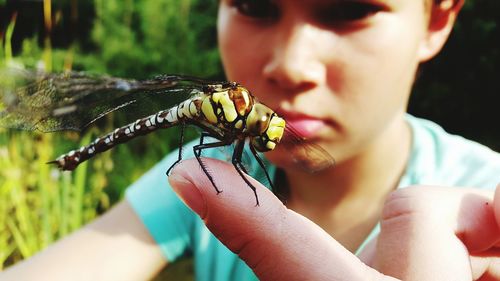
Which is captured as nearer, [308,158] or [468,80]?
[308,158]

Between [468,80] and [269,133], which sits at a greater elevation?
[269,133]

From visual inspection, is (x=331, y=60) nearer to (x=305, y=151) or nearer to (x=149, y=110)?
(x=305, y=151)

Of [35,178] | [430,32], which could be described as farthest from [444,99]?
[35,178]

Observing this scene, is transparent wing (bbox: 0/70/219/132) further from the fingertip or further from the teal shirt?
the fingertip

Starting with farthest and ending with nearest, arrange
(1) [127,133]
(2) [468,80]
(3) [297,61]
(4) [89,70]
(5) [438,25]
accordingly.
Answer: (4) [89,70]
(2) [468,80]
(5) [438,25]
(3) [297,61]
(1) [127,133]

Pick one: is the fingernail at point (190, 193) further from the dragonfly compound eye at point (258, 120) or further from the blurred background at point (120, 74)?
the blurred background at point (120, 74)

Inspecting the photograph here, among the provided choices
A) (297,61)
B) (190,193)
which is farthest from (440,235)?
(297,61)
